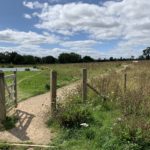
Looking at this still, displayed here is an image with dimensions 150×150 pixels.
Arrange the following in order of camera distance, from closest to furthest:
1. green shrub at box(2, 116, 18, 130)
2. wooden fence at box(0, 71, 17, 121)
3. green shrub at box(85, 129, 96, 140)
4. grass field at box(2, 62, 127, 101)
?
green shrub at box(85, 129, 96, 140)
green shrub at box(2, 116, 18, 130)
wooden fence at box(0, 71, 17, 121)
grass field at box(2, 62, 127, 101)

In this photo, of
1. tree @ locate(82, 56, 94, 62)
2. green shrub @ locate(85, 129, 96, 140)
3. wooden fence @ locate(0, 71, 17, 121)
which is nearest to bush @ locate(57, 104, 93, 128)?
green shrub @ locate(85, 129, 96, 140)

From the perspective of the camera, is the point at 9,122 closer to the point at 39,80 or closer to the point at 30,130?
the point at 30,130

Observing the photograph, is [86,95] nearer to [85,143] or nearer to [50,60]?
[85,143]

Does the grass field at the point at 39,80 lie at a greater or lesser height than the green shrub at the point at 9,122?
greater

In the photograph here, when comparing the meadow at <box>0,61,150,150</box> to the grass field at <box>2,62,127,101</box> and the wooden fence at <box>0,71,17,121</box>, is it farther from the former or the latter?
the grass field at <box>2,62,127,101</box>

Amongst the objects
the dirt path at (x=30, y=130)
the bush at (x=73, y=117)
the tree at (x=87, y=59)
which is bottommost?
the dirt path at (x=30, y=130)

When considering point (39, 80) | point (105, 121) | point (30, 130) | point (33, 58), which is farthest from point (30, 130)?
point (33, 58)

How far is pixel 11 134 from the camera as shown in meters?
9.12

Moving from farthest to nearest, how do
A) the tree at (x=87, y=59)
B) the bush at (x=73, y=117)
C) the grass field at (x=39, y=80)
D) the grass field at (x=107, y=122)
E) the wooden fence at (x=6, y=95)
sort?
the tree at (x=87, y=59) < the grass field at (x=39, y=80) < the wooden fence at (x=6, y=95) < the bush at (x=73, y=117) < the grass field at (x=107, y=122)

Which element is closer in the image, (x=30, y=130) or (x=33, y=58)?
(x=30, y=130)

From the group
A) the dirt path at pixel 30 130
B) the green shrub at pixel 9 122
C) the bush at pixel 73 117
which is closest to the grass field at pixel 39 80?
the dirt path at pixel 30 130

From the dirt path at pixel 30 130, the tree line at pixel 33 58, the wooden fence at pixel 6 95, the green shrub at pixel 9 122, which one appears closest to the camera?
the dirt path at pixel 30 130

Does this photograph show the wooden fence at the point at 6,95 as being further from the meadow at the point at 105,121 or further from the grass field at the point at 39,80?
the grass field at the point at 39,80

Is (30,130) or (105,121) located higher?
(105,121)
